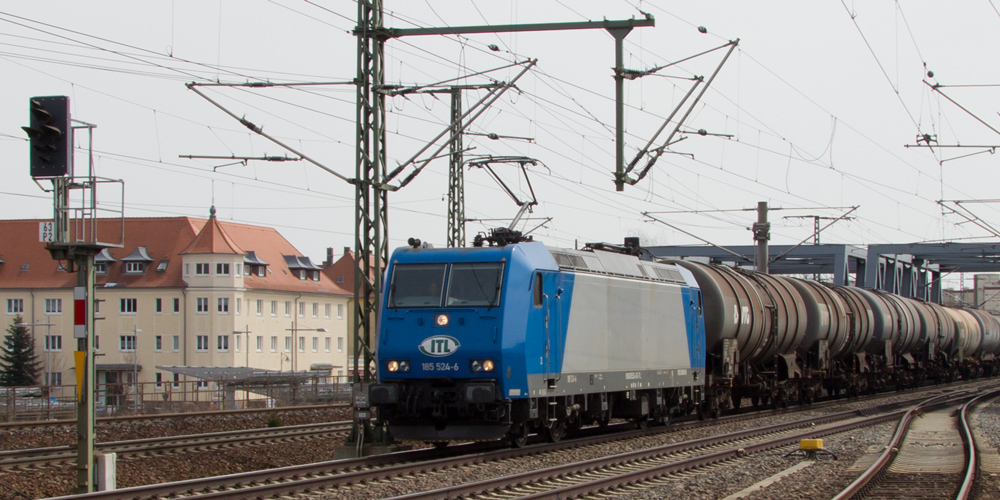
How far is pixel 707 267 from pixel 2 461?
51.5 ft

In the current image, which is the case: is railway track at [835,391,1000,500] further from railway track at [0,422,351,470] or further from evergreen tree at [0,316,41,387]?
evergreen tree at [0,316,41,387]

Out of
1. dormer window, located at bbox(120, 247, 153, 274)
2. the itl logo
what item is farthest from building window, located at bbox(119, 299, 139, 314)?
the itl logo

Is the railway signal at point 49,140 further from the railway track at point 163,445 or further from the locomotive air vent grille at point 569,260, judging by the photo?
the locomotive air vent grille at point 569,260

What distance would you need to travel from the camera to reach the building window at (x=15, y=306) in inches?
3221

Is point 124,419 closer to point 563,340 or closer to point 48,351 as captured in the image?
point 563,340

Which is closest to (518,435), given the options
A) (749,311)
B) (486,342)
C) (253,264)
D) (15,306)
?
(486,342)

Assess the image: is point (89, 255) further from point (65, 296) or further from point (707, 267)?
point (65, 296)

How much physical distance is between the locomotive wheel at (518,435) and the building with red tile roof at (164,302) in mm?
62368

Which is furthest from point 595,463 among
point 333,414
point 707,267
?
point 333,414

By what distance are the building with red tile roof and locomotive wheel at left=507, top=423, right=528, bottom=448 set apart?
62.4m

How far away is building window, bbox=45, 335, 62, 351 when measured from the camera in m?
79.1

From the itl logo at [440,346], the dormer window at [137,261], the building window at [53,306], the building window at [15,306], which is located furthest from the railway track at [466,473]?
the building window at [15,306]

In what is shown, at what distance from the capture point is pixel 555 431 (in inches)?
770

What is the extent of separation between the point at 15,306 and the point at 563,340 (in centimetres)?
7285
